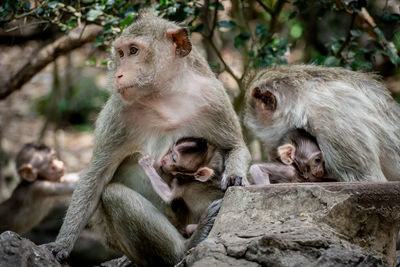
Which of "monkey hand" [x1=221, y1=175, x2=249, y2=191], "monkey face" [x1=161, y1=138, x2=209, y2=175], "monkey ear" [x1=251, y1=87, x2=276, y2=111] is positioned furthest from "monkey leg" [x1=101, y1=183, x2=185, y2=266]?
"monkey ear" [x1=251, y1=87, x2=276, y2=111]

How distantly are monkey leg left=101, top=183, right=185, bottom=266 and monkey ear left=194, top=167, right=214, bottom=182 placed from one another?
1.49 feet

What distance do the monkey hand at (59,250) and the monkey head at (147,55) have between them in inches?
53.5

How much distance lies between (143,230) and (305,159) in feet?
4.96

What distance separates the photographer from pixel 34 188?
955 centimetres

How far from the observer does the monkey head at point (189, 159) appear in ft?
17.2

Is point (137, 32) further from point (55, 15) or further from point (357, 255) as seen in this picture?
point (357, 255)

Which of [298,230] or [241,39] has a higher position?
[298,230]

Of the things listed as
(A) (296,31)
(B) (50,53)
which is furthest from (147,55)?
(A) (296,31)

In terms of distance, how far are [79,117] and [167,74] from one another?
9480mm

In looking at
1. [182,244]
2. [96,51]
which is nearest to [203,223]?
[182,244]

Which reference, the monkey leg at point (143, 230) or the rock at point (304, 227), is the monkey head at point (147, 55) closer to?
the monkey leg at point (143, 230)

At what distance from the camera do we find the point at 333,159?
4.97 meters

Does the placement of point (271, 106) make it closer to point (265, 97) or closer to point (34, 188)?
point (265, 97)

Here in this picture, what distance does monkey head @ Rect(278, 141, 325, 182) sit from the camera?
17.1ft
